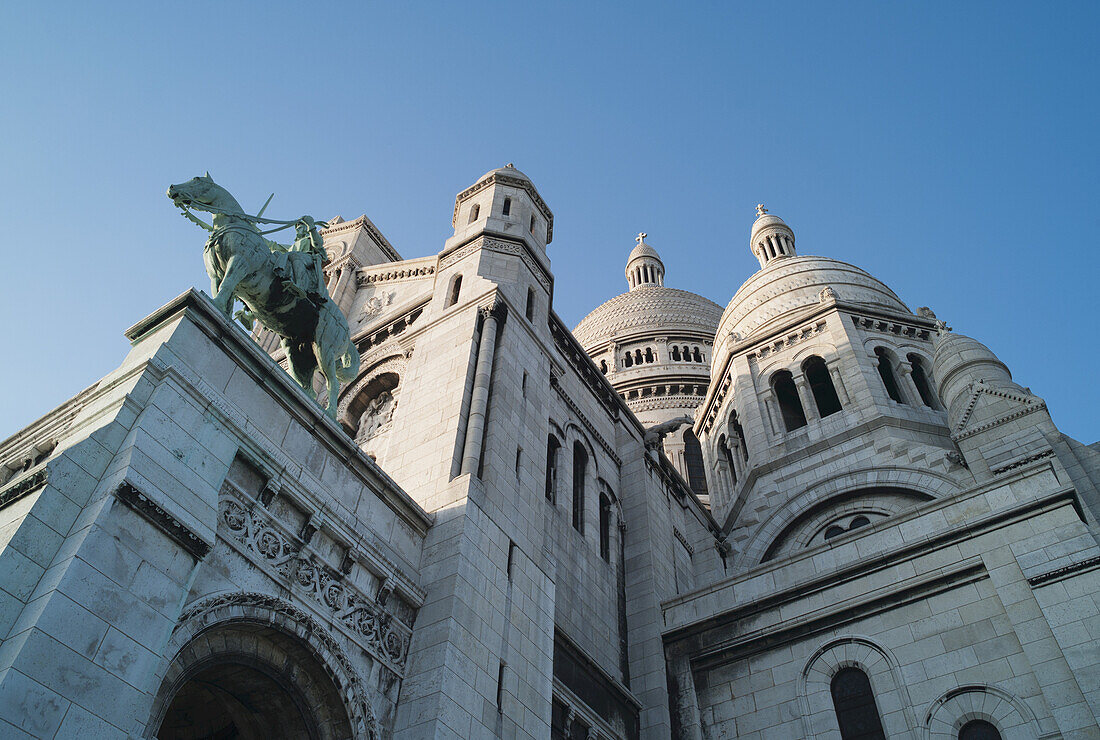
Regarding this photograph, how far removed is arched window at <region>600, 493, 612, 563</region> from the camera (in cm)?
2214

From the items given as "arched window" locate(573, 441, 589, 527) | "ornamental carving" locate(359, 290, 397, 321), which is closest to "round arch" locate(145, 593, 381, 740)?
"arched window" locate(573, 441, 589, 527)

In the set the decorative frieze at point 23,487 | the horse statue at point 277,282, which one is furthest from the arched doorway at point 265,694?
the horse statue at point 277,282

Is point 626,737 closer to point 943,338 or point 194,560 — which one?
point 194,560

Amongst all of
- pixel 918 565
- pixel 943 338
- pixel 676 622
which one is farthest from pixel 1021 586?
pixel 943 338

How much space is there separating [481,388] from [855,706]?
369 inches

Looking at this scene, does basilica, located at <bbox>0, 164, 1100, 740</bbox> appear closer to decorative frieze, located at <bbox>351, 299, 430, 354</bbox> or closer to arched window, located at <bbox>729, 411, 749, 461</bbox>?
decorative frieze, located at <bbox>351, 299, 430, 354</bbox>

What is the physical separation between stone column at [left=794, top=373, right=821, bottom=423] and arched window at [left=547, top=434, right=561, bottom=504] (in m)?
11.3

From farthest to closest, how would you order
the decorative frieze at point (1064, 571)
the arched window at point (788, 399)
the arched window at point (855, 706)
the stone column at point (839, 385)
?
the arched window at point (788, 399), the stone column at point (839, 385), the arched window at point (855, 706), the decorative frieze at point (1064, 571)

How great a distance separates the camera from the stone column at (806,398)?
29719 millimetres

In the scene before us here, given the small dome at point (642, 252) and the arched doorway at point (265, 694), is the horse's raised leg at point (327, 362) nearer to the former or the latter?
the arched doorway at point (265, 694)

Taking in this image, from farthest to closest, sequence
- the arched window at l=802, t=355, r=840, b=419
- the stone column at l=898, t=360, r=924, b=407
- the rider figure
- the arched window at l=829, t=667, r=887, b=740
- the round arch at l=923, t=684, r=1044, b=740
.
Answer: the arched window at l=802, t=355, r=840, b=419, the stone column at l=898, t=360, r=924, b=407, the arched window at l=829, t=667, r=887, b=740, the rider figure, the round arch at l=923, t=684, r=1044, b=740

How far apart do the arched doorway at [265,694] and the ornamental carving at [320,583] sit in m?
0.74

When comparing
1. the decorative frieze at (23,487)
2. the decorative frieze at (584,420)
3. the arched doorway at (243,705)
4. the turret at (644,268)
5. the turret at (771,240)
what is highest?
the turret at (644,268)

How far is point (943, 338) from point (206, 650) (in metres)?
22.4
